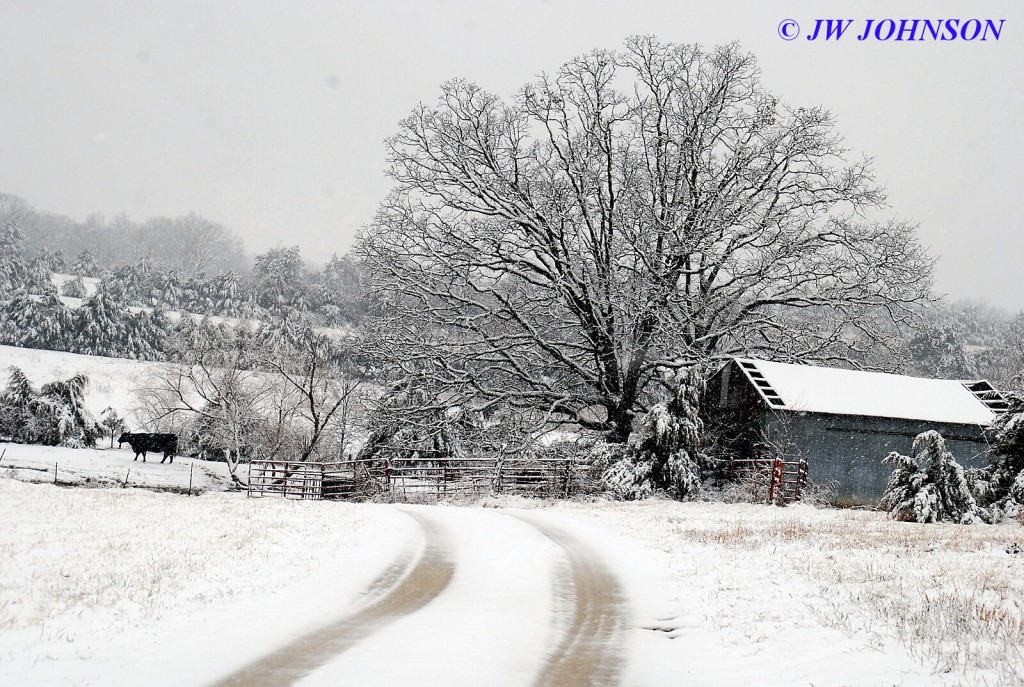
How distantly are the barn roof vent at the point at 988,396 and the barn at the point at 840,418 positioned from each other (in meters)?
0.32

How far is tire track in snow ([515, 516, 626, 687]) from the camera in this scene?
6.99m

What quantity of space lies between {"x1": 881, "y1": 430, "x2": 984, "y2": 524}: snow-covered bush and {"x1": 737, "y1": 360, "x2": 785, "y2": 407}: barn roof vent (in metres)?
6.67

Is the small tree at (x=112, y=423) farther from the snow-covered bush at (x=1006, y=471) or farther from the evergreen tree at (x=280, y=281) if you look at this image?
the snow-covered bush at (x=1006, y=471)

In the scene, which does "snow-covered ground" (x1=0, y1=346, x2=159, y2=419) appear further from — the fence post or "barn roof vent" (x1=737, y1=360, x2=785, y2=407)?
the fence post

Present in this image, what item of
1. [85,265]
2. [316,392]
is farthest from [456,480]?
[85,265]

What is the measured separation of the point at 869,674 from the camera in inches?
255

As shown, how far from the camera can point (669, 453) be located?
27.3 m

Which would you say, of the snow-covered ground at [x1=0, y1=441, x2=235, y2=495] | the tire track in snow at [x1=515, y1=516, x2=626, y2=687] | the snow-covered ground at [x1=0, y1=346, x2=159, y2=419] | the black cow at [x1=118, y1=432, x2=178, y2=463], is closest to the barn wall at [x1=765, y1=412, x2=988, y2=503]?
the tire track in snow at [x1=515, y1=516, x2=626, y2=687]

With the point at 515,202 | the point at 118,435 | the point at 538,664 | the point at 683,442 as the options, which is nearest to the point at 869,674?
the point at 538,664

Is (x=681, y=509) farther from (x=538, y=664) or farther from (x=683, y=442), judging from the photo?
(x=538, y=664)

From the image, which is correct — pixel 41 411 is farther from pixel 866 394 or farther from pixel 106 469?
pixel 866 394

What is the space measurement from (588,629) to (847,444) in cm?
2125

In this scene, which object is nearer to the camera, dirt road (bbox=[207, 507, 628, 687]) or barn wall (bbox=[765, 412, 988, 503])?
dirt road (bbox=[207, 507, 628, 687])

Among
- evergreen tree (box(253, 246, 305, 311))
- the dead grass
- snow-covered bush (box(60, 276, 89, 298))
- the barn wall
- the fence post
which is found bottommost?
the dead grass
